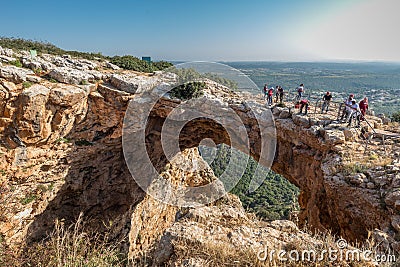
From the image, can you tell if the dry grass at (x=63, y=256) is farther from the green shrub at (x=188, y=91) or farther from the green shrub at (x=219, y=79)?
the green shrub at (x=219, y=79)

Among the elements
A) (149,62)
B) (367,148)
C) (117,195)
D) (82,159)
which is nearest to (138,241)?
(117,195)

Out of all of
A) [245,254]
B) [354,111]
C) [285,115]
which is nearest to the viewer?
[245,254]

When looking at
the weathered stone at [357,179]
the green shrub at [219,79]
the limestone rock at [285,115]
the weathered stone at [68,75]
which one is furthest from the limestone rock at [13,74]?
the weathered stone at [357,179]

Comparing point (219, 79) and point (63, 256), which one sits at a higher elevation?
point (219, 79)

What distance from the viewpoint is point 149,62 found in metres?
18.2

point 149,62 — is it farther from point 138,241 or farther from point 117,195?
point 138,241

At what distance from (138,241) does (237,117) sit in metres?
7.25

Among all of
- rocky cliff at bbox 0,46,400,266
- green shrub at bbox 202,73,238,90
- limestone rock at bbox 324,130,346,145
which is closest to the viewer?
rocky cliff at bbox 0,46,400,266

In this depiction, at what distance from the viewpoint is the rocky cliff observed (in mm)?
5453

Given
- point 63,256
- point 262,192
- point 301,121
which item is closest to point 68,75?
point 63,256

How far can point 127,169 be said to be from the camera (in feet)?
44.8

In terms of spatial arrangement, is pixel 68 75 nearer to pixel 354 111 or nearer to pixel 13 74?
pixel 13 74

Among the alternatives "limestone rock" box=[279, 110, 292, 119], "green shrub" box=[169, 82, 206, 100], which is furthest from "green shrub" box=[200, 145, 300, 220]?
"limestone rock" box=[279, 110, 292, 119]

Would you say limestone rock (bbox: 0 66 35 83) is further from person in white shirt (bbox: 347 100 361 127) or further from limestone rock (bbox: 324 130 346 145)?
person in white shirt (bbox: 347 100 361 127)
